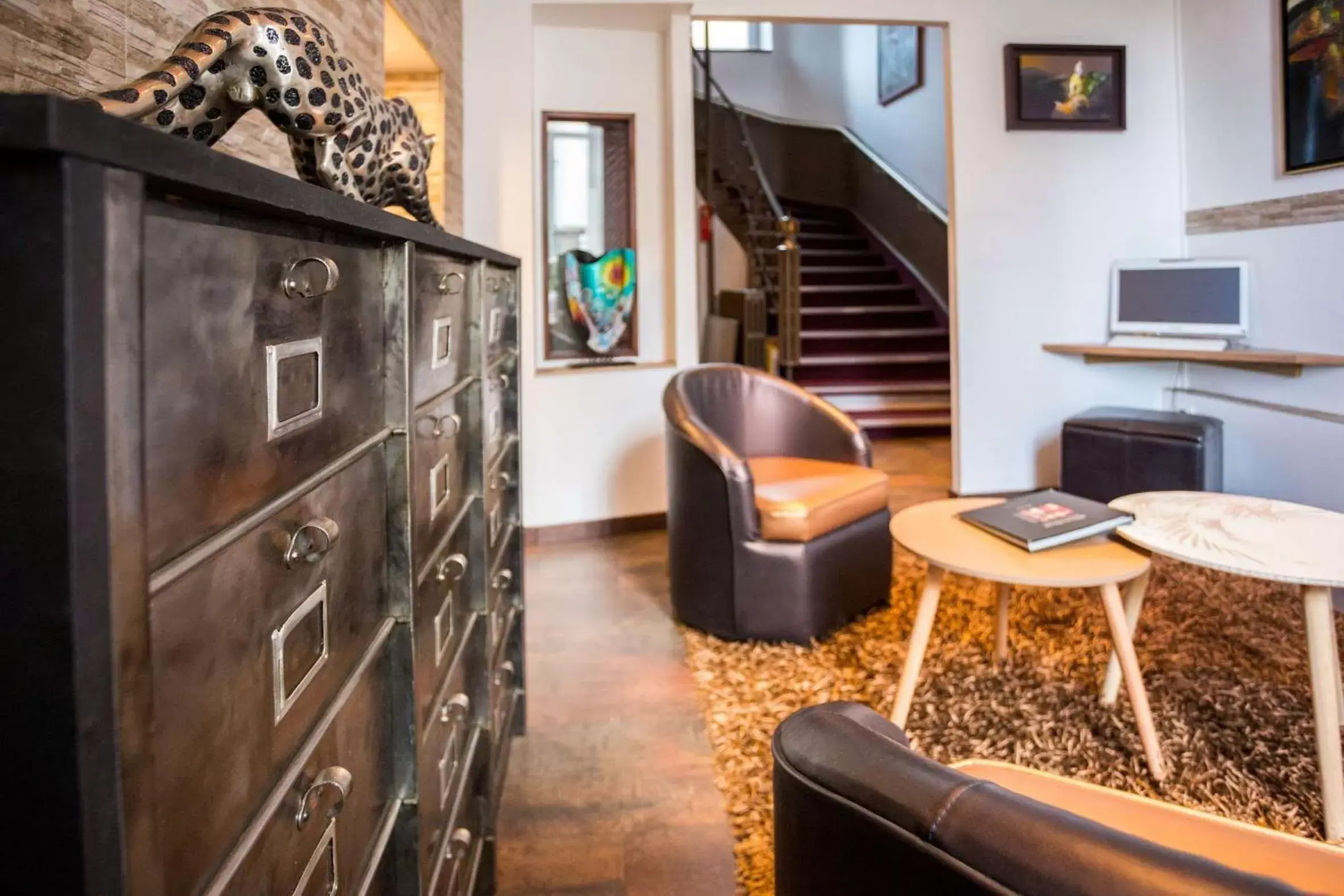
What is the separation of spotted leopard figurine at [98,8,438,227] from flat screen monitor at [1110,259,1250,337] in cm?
416

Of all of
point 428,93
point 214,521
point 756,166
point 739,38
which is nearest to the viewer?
point 214,521

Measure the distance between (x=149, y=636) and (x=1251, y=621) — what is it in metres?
3.25

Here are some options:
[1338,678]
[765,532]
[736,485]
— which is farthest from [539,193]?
[1338,678]

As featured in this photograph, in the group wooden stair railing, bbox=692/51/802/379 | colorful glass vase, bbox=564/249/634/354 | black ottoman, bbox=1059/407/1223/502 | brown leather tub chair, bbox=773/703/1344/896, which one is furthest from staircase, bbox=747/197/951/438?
brown leather tub chair, bbox=773/703/1344/896

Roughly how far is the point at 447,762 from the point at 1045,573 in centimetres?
131

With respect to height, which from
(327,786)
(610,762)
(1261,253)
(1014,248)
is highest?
(1014,248)

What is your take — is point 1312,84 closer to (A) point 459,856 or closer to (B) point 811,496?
(B) point 811,496

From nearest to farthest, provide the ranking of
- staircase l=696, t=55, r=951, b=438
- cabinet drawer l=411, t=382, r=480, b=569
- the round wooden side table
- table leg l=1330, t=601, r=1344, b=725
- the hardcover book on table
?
cabinet drawer l=411, t=382, r=480, b=569
table leg l=1330, t=601, r=1344, b=725
the round wooden side table
the hardcover book on table
staircase l=696, t=55, r=951, b=438

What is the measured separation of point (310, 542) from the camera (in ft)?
2.39

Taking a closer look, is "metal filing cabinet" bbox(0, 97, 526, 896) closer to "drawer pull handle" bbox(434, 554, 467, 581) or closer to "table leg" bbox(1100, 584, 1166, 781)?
"drawer pull handle" bbox(434, 554, 467, 581)

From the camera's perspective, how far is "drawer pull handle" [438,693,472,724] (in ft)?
4.19

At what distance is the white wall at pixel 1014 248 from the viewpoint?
4.23 m

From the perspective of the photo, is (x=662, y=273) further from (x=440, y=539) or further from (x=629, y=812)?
(x=440, y=539)

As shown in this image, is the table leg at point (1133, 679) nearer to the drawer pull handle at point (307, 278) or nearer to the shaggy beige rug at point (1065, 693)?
the shaggy beige rug at point (1065, 693)
